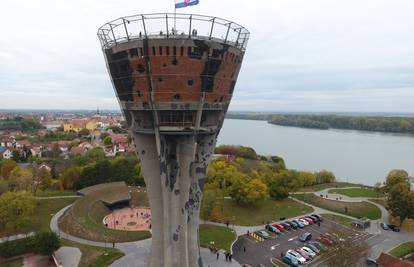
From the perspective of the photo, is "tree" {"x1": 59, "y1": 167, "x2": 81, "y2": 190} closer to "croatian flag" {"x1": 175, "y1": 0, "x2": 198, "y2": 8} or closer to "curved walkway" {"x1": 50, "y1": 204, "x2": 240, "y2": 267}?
"curved walkway" {"x1": 50, "y1": 204, "x2": 240, "y2": 267}

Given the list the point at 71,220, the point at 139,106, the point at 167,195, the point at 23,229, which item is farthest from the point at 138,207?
the point at 139,106

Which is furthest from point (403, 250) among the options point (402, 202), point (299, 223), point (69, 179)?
point (69, 179)

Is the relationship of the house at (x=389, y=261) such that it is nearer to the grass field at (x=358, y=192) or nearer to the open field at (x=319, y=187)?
the grass field at (x=358, y=192)

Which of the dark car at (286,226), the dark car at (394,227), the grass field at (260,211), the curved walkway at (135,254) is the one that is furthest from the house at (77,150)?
the dark car at (394,227)

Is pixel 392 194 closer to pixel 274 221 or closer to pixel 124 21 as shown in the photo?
pixel 274 221

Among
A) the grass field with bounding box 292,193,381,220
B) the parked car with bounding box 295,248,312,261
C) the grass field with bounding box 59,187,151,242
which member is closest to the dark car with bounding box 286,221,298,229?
the parked car with bounding box 295,248,312,261
